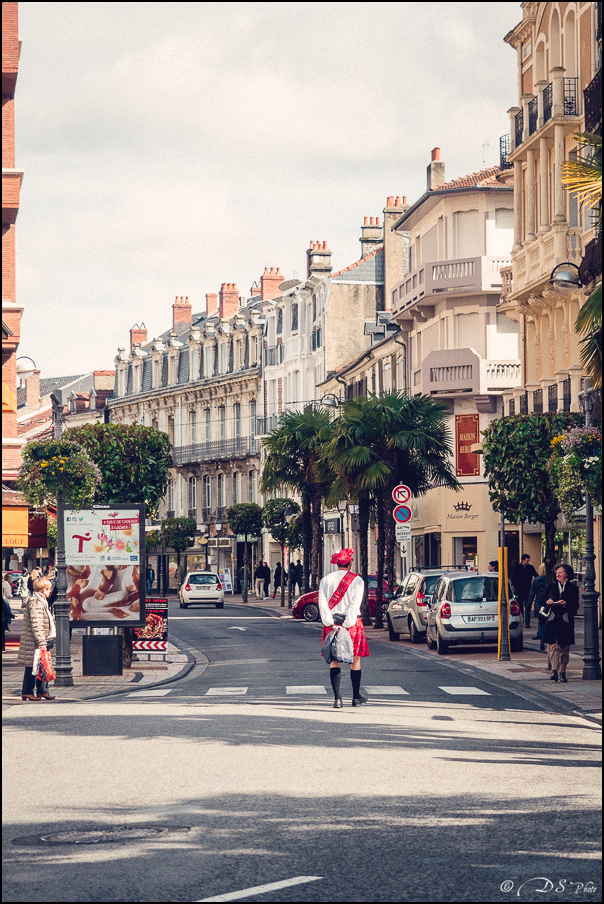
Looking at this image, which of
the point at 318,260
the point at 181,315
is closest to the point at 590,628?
the point at 318,260

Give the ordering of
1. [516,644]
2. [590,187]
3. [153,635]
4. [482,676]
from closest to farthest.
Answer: [590,187] → [482,676] → [153,635] → [516,644]

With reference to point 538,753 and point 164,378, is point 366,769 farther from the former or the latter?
point 164,378

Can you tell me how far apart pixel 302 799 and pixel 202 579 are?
49711 millimetres

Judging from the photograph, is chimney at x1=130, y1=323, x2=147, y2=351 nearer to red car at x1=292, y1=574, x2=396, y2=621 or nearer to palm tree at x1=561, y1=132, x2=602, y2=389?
red car at x1=292, y1=574, x2=396, y2=621

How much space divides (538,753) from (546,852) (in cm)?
477

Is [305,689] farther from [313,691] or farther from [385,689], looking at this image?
[385,689]

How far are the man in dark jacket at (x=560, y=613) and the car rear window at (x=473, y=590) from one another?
6320 mm

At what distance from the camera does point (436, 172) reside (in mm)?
61938

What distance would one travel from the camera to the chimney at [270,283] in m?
90.7

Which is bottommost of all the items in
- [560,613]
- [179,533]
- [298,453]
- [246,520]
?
[560,613]

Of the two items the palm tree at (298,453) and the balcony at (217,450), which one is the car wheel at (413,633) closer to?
the palm tree at (298,453)

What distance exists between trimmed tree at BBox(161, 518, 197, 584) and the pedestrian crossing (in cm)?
6174

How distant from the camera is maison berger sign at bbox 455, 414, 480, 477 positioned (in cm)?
5316

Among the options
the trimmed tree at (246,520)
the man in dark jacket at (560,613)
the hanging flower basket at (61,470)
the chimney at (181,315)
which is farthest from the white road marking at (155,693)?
the chimney at (181,315)
